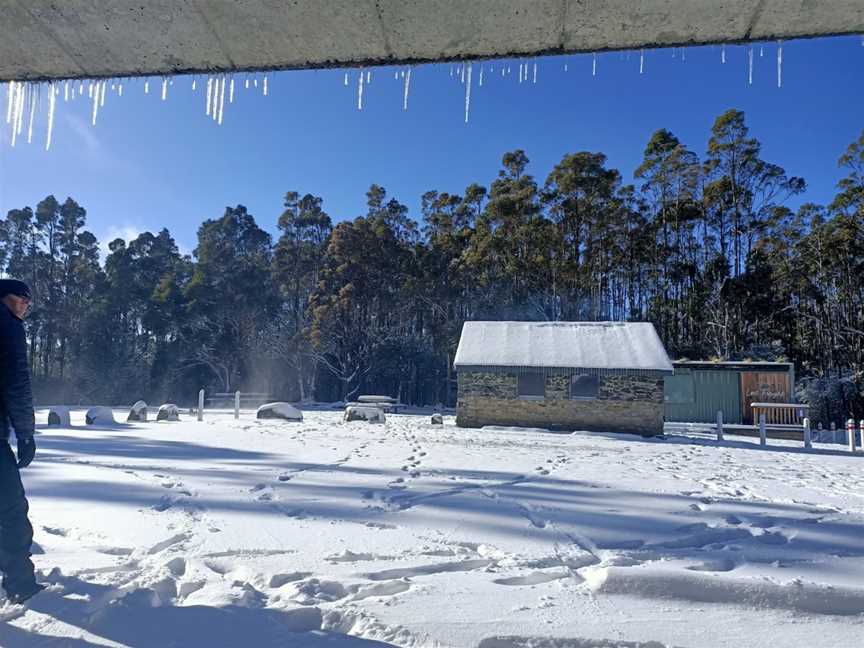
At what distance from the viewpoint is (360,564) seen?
11.9 ft

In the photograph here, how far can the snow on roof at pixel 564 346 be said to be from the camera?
1770cm

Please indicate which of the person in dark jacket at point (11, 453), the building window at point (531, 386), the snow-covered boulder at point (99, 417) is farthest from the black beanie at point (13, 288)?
A: the building window at point (531, 386)

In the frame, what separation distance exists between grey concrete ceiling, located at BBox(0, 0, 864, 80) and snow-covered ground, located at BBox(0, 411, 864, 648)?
3155mm

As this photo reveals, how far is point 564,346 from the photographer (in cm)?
1877

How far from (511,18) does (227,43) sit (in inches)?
66.0

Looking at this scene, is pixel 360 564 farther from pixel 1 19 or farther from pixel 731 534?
pixel 1 19

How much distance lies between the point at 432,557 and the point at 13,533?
2.43 metres

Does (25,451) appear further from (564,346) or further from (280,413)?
(564,346)

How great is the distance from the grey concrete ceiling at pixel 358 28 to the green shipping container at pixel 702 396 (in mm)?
19882

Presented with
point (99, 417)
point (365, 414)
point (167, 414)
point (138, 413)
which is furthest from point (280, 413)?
point (99, 417)

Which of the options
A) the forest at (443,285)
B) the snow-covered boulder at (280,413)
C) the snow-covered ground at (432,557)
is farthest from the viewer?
the forest at (443,285)

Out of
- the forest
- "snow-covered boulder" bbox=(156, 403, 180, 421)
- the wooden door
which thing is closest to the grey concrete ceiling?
"snow-covered boulder" bbox=(156, 403, 180, 421)

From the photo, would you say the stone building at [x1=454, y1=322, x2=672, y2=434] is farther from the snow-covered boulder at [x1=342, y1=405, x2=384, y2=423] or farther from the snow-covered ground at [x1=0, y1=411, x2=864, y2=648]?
the snow-covered ground at [x1=0, y1=411, x2=864, y2=648]

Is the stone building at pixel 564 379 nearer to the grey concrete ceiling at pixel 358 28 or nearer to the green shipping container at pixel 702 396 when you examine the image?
the green shipping container at pixel 702 396
